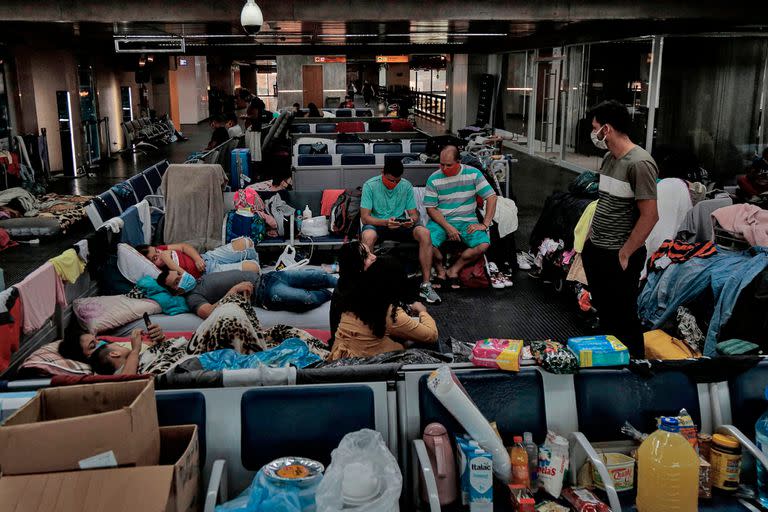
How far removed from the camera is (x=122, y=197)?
7637 millimetres

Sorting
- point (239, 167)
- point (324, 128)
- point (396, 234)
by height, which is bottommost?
point (396, 234)

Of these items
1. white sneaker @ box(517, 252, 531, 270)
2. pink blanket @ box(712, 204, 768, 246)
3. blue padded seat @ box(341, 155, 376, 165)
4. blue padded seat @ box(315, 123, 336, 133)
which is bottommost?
white sneaker @ box(517, 252, 531, 270)

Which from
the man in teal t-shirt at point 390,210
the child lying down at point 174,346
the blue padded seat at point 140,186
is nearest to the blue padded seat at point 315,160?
the blue padded seat at point 140,186

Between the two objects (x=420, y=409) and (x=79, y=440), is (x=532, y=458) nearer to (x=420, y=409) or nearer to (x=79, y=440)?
(x=420, y=409)

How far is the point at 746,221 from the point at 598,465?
3.51 meters

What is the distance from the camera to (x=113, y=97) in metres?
18.5

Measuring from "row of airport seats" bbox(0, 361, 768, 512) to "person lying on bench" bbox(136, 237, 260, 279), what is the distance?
9.65 feet

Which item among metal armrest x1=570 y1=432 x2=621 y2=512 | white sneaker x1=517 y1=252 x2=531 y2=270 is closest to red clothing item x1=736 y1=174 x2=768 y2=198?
white sneaker x1=517 y1=252 x2=531 y2=270

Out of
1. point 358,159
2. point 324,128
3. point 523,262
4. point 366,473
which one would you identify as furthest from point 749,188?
point 324,128

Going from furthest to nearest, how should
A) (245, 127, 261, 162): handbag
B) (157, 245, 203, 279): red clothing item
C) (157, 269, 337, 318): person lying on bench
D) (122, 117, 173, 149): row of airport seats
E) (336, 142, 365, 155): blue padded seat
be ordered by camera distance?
(122, 117, 173, 149): row of airport seats → (245, 127, 261, 162): handbag → (336, 142, 365, 155): blue padded seat → (157, 245, 203, 279): red clothing item → (157, 269, 337, 318): person lying on bench

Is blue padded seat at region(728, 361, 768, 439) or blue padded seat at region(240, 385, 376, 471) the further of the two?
blue padded seat at region(728, 361, 768, 439)

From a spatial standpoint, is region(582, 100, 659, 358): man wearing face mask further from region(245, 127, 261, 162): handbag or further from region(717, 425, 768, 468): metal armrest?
region(245, 127, 261, 162): handbag

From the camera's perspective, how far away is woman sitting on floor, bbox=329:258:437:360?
342cm

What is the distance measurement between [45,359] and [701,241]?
476 centimetres
